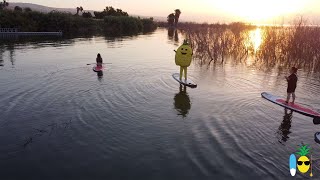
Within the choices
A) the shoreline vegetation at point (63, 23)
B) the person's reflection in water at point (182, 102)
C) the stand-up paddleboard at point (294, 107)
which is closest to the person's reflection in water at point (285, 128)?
the stand-up paddleboard at point (294, 107)

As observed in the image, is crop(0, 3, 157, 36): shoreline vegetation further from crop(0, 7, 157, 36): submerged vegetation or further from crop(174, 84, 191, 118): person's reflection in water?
crop(174, 84, 191, 118): person's reflection in water

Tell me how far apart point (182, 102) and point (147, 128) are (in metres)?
4.03

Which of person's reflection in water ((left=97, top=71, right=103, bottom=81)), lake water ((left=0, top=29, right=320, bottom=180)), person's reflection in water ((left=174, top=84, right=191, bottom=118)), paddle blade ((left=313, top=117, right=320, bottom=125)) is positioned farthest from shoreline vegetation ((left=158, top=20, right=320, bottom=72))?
paddle blade ((left=313, top=117, right=320, bottom=125))

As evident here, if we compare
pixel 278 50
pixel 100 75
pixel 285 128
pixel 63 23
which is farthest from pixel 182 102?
pixel 63 23

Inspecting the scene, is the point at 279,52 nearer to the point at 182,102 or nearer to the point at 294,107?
the point at 294,107

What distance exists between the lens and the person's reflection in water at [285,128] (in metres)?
10.8

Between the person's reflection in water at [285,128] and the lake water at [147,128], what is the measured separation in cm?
4

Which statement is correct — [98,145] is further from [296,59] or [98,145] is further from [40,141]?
[296,59]

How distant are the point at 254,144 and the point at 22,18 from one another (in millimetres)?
66795

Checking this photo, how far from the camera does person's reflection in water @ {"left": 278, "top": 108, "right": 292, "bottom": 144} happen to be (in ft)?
35.3

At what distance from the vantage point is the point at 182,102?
14.9 m

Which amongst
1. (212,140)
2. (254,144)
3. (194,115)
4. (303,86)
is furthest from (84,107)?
(303,86)

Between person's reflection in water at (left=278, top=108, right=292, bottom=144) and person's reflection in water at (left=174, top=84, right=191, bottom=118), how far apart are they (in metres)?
3.95

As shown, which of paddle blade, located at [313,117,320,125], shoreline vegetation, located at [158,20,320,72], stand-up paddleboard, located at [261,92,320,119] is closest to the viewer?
paddle blade, located at [313,117,320,125]
